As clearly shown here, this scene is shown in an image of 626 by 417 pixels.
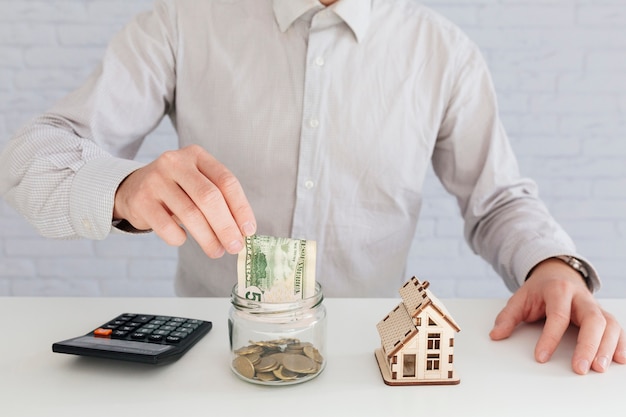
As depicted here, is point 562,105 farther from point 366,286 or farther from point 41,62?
point 41,62

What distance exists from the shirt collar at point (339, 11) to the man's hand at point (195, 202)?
1.98 ft

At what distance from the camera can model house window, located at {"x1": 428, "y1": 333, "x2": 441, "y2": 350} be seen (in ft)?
2.77

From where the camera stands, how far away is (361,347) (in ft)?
3.14

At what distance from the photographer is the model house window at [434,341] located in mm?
844

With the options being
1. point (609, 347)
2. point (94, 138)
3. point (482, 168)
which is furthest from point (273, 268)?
point (482, 168)

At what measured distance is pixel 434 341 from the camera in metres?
0.84

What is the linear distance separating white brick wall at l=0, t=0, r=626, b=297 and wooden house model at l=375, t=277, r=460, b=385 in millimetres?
1615

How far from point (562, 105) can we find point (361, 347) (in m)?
1.72

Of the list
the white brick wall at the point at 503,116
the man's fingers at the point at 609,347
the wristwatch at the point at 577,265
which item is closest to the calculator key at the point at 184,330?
the man's fingers at the point at 609,347

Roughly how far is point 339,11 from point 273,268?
73 cm

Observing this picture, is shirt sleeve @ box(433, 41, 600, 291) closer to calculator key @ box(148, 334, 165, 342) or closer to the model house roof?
the model house roof

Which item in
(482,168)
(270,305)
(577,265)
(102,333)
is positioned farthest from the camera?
(482,168)

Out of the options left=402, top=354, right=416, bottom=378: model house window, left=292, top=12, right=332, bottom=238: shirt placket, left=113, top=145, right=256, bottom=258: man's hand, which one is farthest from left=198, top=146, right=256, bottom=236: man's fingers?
left=292, top=12, right=332, bottom=238: shirt placket

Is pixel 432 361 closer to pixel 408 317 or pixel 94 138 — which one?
pixel 408 317
